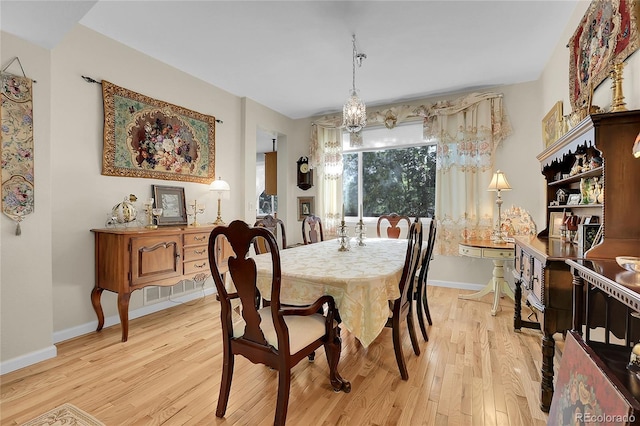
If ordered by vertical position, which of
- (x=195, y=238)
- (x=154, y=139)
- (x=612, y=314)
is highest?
(x=154, y=139)

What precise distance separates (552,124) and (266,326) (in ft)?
10.8

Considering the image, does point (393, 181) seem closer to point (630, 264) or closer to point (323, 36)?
point (323, 36)

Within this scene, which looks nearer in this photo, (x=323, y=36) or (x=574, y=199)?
(x=574, y=199)

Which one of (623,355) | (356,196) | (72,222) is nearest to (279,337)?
(623,355)

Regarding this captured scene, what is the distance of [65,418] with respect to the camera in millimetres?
1588

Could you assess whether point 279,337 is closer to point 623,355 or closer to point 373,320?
point 373,320

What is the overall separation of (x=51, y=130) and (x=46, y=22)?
83cm

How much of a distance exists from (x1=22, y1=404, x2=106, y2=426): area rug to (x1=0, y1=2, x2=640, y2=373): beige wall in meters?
0.73

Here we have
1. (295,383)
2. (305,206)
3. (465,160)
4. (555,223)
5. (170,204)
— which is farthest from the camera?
(305,206)

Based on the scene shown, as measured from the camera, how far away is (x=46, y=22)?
1.94 metres

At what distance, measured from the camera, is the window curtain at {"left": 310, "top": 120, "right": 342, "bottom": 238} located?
4.81 m

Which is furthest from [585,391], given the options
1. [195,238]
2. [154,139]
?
[154,139]

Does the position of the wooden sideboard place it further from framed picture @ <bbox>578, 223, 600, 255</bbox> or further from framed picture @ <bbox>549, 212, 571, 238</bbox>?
framed picture @ <bbox>549, 212, 571, 238</bbox>

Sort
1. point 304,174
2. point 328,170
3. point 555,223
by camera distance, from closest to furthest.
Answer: point 555,223 → point 328,170 → point 304,174
